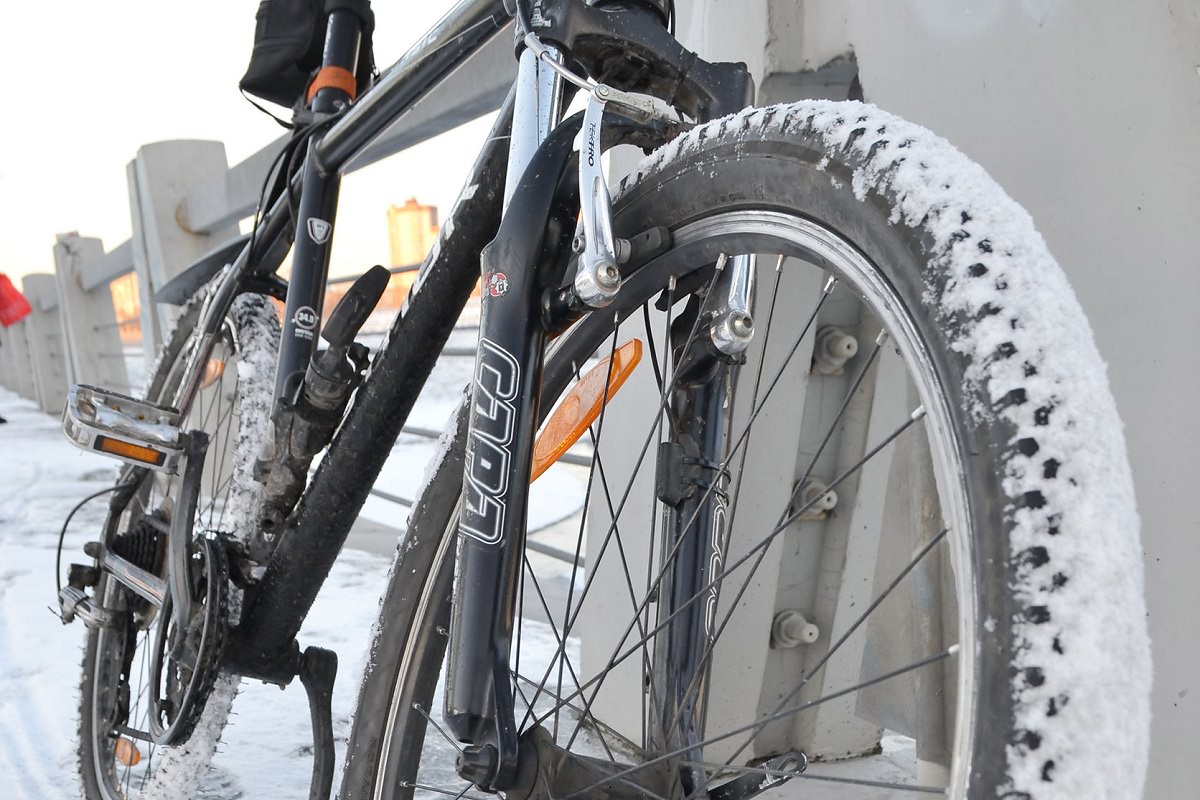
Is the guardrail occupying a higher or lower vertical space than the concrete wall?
higher

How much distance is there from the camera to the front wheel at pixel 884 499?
367 mm

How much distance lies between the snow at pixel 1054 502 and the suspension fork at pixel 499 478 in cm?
31

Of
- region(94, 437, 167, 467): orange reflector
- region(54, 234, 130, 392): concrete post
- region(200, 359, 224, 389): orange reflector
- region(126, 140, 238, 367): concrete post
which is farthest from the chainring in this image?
region(54, 234, 130, 392): concrete post

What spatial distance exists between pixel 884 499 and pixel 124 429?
100 cm

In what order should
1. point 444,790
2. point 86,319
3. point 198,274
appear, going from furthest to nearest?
point 86,319
point 198,274
point 444,790

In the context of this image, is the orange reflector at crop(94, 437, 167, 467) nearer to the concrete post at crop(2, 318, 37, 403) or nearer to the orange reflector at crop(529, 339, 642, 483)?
the orange reflector at crop(529, 339, 642, 483)

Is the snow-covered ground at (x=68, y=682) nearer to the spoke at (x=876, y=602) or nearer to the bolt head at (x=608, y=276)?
the spoke at (x=876, y=602)

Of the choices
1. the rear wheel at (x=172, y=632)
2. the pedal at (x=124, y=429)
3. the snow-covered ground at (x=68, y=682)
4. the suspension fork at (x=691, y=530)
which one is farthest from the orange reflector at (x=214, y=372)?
the suspension fork at (x=691, y=530)

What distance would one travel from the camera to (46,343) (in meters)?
8.89

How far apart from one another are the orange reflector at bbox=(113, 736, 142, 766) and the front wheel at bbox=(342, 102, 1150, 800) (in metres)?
0.41

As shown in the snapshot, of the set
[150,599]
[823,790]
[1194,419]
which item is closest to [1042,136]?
[1194,419]

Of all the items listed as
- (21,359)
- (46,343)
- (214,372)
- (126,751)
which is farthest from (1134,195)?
(21,359)

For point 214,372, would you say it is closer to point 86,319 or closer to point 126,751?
point 126,751

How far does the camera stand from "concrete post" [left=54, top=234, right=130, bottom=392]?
6.86 metres
